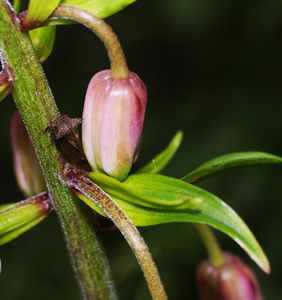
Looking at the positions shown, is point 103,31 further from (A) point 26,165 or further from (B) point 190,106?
(B) point 190,106

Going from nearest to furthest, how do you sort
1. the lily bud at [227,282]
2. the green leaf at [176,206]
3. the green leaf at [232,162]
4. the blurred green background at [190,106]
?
the green leaf at [176,206]
the green leaf at [232,162]
the lily bud at [227,282]
the blurred green background at [190,106]

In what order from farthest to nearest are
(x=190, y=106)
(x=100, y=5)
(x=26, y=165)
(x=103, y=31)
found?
1. (x=190, y=106)
2. (x=26, y=165)
3. (x=100, y=5)
4. (x=103, y=31)

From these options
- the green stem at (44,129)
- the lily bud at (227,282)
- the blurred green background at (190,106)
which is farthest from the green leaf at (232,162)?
the blurred green background at (190,106)

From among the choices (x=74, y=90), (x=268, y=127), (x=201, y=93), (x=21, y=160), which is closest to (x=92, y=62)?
(x=74, y=90)

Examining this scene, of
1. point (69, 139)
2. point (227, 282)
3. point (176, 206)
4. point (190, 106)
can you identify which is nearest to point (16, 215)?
point (69, 139)

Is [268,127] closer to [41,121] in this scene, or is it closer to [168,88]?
[168,88]

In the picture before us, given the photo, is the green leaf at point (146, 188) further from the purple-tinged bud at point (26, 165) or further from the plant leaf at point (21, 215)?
the purple-tinged bud at point (26, 165)
